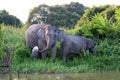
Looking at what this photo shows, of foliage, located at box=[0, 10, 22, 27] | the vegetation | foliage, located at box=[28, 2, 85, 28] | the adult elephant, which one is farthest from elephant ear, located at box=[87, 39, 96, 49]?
foliage, located at box=[28, 2, 85, 28]

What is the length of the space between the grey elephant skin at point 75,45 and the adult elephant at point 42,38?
0.49m

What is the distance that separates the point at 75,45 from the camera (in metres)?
19.0

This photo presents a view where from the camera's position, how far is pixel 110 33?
2138 cm

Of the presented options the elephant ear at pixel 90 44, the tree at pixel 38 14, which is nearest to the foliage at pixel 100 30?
the elephant ear at pixel 90 44

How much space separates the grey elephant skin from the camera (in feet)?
61.6

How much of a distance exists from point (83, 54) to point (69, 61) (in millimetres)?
748

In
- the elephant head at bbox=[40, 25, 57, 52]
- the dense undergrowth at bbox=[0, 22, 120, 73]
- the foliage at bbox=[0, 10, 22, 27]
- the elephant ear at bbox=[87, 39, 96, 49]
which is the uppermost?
the foliage at bbox=[0, 10, 22, 27]

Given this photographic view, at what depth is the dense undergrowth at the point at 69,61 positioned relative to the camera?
648 inches

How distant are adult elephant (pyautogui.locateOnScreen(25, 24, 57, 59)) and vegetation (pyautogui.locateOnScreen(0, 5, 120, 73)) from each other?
0.36m

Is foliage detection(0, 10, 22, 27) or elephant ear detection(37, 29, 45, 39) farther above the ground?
foliage detection(0, 10, 22, 27)

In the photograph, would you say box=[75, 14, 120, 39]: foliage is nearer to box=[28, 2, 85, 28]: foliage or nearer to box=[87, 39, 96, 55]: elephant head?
box=[87, 39, 96, 55]: elephant head

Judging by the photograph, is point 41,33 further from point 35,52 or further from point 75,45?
point 75,45

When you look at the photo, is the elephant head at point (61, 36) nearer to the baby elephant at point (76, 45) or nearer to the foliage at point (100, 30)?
the baby elephant at point (76, 45)

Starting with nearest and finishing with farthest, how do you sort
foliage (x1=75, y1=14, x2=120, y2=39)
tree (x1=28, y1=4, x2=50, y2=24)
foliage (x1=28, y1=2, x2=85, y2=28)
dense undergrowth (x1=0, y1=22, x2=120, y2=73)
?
1. dense undergrowth (x1=0, y1=22, x2=120, y2=73)
2. foliage (x1=75, y1=14, x2=120, y2=39)
3. foliage (x1=28, y1=2, x2=85, y2=28)
4. tree (x1=28, y1=4, x2=50, y2=24)
